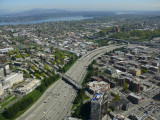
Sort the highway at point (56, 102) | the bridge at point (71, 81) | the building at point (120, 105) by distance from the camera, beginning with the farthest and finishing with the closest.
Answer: the bridge at point (71, 81), the building at point (120, 105), the highway at point (56, 102)

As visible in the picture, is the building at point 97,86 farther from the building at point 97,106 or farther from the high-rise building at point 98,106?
the building at point 97,106

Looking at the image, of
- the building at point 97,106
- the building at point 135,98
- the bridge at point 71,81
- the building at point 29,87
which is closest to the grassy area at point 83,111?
the building at point 97,106

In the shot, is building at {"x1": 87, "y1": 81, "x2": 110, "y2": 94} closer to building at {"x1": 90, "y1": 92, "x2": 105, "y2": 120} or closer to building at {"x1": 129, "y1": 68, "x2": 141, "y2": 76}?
building at {"x1": 90, "y1": 92, "x2": 105, "y2": 120}

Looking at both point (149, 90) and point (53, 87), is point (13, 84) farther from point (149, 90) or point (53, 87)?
point (149, 90)

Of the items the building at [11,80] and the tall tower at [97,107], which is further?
the building at [11,80]

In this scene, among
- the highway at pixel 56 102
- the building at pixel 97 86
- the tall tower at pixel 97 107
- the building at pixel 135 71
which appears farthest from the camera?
the building at pixel 135 71

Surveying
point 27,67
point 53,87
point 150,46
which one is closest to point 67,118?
point 53,87

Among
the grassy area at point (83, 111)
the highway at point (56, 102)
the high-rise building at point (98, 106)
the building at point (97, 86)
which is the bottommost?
the highway at point (56, 102)
